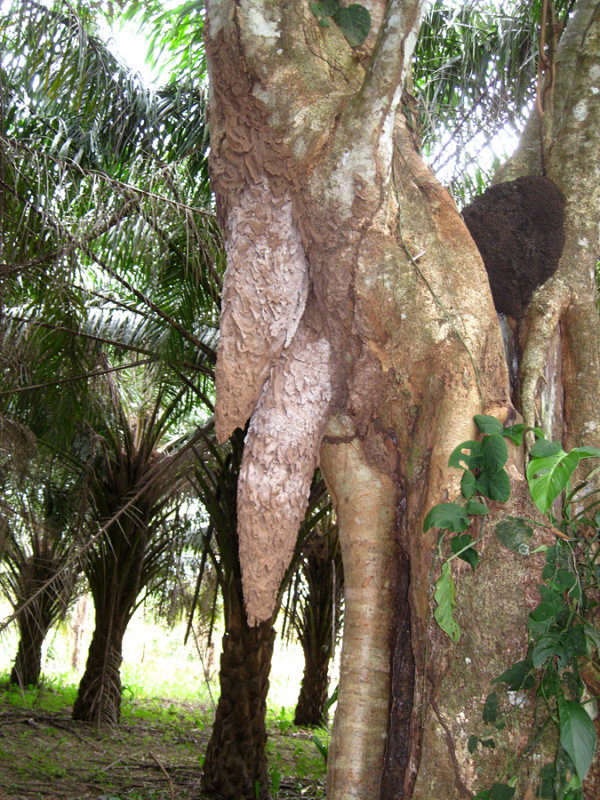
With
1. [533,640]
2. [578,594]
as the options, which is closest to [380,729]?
[533,640]

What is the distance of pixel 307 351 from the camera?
7.98 ft

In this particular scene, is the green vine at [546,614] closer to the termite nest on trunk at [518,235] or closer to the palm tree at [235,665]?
the termite nest on trunk at [518,235]

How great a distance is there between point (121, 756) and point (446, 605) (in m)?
4.46

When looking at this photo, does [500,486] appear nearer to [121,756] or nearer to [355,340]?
[355,340]

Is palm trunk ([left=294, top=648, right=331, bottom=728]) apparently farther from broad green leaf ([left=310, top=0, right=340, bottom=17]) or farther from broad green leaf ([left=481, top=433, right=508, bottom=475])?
broad green leaf ([left=310, top=0, right=340, bottom=17])

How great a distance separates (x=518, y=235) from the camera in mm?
2660

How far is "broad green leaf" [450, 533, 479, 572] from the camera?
1.93 metres

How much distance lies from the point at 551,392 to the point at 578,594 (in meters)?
0.92

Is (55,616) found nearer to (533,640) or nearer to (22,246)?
(22,246)

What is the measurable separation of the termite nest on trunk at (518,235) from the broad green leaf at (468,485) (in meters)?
0.87

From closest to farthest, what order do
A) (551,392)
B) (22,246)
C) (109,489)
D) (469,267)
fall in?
(469,267)
(551,392)
(22,246)
(109,489)

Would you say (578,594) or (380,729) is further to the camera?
(380,729)

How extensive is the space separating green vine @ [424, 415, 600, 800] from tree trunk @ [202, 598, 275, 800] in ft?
9.42

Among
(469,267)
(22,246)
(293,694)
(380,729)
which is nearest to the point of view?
(380,729)
